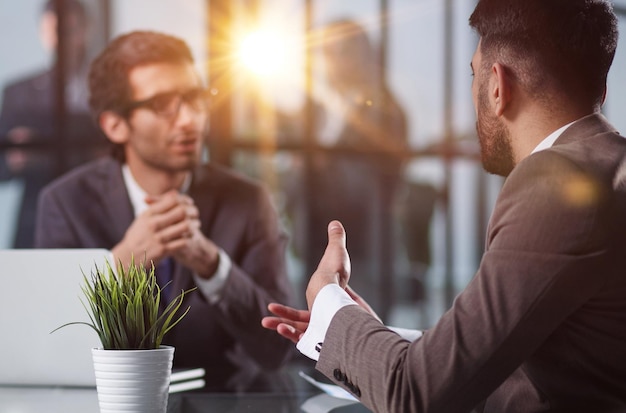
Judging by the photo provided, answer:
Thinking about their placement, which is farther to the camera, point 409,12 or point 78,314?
point 409,12

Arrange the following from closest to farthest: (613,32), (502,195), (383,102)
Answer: (502,195) → (613,32) → (383,102)

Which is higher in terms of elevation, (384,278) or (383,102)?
(383,102)

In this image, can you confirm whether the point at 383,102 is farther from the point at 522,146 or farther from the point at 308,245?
the point at 522,146

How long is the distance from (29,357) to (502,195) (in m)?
1.34

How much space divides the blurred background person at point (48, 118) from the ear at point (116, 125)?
0.07 m

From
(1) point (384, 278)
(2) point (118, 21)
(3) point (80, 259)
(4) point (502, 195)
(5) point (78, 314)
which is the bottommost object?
(1) point (384, 278)

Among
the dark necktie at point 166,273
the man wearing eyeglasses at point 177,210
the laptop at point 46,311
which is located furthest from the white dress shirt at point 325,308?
the dark necktie at point 166,273

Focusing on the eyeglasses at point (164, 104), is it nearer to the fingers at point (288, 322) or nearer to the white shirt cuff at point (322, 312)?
the fingers at point (288, 322)

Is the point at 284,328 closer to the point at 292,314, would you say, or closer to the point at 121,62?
the point at 292,314

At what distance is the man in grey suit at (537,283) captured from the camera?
1195 mm

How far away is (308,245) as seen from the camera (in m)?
4.02

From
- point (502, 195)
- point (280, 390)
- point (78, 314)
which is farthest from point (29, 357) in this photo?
point (502, 195)

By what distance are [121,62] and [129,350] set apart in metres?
2.69

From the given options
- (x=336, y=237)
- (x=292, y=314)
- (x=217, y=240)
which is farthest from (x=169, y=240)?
(x=336, y=237)
